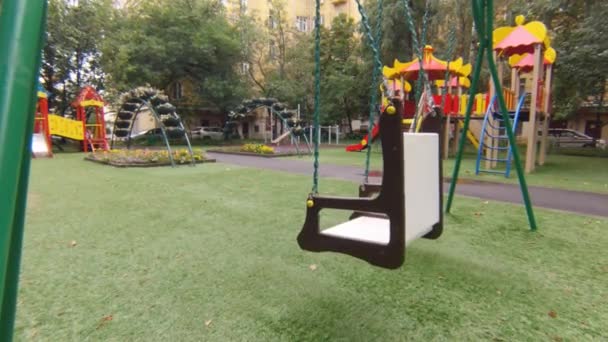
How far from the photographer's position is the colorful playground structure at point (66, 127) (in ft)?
40.5

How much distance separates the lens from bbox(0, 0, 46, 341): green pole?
27.7 inches

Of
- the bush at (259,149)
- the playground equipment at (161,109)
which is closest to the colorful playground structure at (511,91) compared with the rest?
the bush at (259,149)

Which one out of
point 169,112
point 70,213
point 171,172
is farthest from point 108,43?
point 70,213

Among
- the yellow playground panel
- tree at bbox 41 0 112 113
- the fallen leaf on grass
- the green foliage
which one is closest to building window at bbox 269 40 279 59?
the green foliage

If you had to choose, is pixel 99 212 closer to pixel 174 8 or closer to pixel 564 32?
pixel 564 32

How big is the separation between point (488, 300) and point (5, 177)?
7.82 ft

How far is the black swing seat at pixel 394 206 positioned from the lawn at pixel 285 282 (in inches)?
16.7

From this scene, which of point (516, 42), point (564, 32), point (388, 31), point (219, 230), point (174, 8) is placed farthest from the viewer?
point (174, 8)

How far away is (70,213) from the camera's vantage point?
4340mm

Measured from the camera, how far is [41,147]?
485 inches

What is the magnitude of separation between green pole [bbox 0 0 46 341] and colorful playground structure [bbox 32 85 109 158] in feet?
45.8

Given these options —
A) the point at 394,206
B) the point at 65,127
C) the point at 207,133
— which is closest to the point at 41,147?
the point at 65,127

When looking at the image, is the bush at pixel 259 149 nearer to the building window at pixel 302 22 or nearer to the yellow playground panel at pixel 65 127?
the yellow playground panel at pixel 65 127

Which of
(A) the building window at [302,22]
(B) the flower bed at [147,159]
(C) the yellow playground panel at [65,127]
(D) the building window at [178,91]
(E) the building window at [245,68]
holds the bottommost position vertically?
(B) the flower bed at [147,159]
